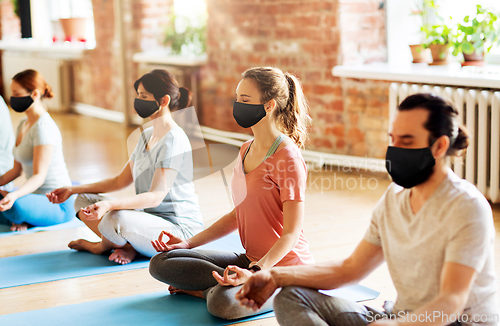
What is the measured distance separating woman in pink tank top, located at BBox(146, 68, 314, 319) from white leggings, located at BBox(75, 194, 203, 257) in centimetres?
41

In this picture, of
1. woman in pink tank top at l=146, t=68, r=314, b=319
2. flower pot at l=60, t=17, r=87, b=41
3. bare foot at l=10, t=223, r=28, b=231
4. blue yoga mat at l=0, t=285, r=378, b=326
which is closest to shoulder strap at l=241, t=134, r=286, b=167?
woman in pink tank top at l=146, t=68, r=314, b=319

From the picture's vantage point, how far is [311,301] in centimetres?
147

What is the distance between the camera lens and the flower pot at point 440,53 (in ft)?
13.5

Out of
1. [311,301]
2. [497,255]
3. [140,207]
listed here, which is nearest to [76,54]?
[140,207]

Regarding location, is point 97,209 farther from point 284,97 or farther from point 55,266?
point 284,97

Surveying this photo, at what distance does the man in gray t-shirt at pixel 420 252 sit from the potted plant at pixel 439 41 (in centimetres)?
287

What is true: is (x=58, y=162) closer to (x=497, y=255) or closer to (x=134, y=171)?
(x=134, y=171)

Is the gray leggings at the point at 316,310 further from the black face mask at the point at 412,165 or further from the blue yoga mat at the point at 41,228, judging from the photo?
the blue yoga mat at the point at 41,228

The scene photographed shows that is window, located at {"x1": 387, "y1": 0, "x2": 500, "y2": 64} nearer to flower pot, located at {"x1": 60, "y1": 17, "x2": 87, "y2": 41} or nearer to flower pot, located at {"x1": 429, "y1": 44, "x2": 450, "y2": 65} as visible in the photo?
flower pot, located at {"x1": 429, "y1": 44, "x2": 450, "y2": 65}

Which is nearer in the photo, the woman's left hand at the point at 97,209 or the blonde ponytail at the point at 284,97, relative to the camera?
the blonde ponytail at the point at 284,97

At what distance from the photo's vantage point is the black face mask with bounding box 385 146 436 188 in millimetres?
1332

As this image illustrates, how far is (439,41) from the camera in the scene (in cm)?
410

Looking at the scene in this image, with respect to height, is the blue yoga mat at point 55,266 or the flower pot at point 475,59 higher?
the flower pot at point 475,59

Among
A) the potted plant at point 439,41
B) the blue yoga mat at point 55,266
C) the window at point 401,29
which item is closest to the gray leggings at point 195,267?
the blue yoga mat at point 55,266
